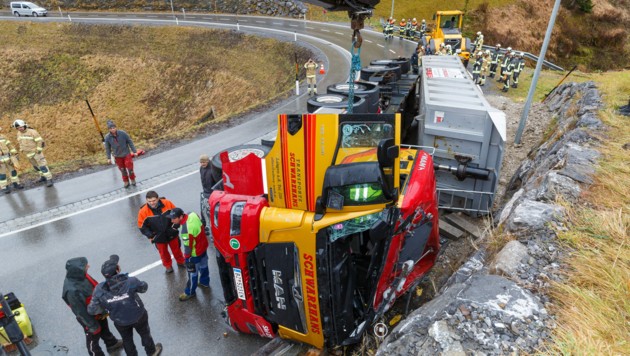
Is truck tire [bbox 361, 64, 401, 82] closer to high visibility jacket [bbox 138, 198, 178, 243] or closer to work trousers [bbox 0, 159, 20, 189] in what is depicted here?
high visibility jacket [bbox 138, 198, 178, 243]

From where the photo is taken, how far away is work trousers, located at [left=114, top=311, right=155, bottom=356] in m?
4.36

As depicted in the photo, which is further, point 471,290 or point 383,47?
point 383,47

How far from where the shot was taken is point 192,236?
17.0 feet

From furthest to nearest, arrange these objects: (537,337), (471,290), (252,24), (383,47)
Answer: (252,24), (383,47), (471,290), (537,337)

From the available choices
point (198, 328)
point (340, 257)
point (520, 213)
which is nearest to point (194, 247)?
point (198, 328)

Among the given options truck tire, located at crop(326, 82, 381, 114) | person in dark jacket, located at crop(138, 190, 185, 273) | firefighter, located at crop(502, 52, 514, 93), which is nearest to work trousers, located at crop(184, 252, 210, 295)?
person in dark jacket, located at crop(138, 190, 185, 273)

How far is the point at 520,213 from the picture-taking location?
429 cm

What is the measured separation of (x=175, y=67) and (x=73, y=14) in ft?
67.4

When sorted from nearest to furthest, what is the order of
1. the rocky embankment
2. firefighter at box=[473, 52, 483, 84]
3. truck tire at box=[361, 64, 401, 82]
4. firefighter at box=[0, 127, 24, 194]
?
the rocky embankment
firefighter at box=[0, 127, 24, 194]
truck tire at box=[361, 64, 401, 82]
firefighter at box=[473, 52, 483, 84]

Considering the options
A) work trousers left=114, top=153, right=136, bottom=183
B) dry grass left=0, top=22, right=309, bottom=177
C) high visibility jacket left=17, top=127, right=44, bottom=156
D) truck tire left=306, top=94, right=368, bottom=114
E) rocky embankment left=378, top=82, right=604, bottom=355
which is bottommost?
dry grass left=0, top=22, right=309, bottom=177

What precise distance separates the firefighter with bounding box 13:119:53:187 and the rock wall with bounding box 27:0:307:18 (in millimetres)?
29668

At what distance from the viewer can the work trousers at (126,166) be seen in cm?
862

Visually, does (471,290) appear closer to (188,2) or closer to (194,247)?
(194,247)

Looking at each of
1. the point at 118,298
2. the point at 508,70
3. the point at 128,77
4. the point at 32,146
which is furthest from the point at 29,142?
the point at 128,77
